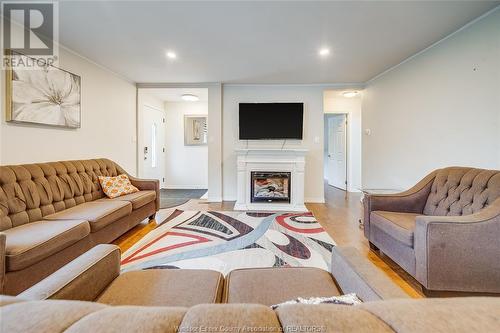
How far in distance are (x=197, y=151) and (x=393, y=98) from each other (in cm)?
440

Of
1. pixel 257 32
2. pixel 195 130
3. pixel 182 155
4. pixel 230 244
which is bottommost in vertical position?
pixel 230 244

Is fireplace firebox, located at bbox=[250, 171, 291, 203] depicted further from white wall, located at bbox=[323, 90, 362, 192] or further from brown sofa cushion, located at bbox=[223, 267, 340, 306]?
brown sofa cushion, located at bbox=[223, 267, 340, 306]

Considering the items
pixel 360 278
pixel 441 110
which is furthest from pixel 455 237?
pixel 441 110

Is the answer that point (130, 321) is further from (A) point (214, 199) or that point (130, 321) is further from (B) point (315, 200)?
(B) point (315, 200)

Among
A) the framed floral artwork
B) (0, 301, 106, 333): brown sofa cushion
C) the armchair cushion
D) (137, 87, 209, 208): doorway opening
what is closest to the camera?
(0, 301, 106, 333): brown sofa cushion

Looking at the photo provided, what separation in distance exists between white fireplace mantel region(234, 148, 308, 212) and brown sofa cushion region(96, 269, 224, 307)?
2.97m

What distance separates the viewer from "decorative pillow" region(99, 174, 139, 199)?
2945 mm

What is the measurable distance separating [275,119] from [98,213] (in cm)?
325

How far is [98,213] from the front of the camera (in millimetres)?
2193

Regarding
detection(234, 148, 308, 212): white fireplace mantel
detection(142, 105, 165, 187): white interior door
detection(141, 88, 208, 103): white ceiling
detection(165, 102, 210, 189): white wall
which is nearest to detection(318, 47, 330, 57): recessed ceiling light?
detection(234, 148, 308, 212): white fireplace mantel

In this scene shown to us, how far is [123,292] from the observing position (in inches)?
37.8

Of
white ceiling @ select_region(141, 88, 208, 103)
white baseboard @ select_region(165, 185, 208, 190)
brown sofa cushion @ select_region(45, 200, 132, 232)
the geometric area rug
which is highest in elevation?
white ceiling @ select_region(141, 88, 208, 103)

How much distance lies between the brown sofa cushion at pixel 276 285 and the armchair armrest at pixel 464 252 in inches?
39.1

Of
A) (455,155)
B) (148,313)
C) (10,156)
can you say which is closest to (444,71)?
(455,155)
